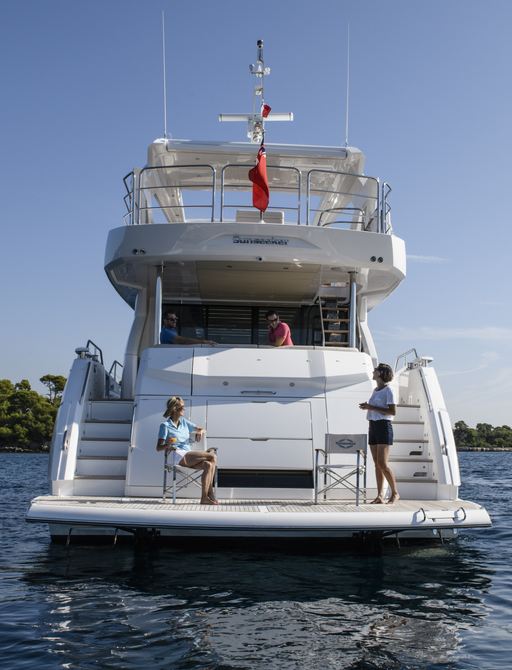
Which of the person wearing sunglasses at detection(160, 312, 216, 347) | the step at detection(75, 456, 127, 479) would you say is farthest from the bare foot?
the person wearing sunglasses at detection(160, 312, 216, 347)

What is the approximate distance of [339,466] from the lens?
792 cm

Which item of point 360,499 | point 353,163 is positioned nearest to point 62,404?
point 360,499

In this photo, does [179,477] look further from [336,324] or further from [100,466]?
[336,324]

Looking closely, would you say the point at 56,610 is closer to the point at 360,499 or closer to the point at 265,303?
the point at 360,499

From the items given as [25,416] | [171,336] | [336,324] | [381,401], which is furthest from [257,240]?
[25,416]

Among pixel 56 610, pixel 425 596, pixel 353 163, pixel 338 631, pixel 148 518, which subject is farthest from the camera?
pixel 353 163

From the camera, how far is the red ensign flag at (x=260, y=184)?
411 inches

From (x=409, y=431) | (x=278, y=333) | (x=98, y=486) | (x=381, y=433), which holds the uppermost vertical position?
(x=278, y=333)

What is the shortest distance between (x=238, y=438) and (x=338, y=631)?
3.51 metres

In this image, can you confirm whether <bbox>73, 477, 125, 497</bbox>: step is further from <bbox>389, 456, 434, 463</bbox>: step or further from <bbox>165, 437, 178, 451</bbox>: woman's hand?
<bbox>389, 456, 434, 463</bbox>: step

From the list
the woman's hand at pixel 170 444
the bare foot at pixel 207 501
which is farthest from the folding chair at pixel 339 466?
the woman's hand at pixel 170 444

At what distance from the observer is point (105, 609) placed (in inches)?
236

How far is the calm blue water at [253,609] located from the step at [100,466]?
866 millimetres

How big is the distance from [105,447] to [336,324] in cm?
374
